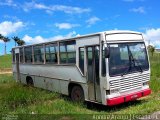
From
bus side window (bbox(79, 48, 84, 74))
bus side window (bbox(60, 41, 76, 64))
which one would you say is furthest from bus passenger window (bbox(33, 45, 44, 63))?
bus side window (bbox(79, 48, 84, 74))

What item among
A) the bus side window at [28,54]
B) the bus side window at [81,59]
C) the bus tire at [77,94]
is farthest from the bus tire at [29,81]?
the bus side window at [81,59]

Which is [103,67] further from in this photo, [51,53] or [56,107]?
[51,53]

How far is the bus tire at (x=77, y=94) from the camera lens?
13.1m

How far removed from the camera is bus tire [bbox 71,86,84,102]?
516 inches

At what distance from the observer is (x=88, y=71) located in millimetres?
12578

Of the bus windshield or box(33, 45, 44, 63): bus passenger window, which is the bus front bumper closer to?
the bus windshield

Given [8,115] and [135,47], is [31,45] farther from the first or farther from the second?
[8,115]

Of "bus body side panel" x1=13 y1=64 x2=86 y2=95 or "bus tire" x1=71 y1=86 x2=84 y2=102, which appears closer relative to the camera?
"bus tire" x1=71 y1=86 x2=84 y2=102

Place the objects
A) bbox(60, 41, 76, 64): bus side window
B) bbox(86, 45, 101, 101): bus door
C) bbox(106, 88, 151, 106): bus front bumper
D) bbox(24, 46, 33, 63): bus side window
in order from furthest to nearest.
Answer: bbox(24, 46, 33, 63): bus side window
bbox(60, 41, 76, 64): bus side window
bbox(86, 45, 101, 101): bus door
bbox(106, 88, 151, 106): bus front bumper

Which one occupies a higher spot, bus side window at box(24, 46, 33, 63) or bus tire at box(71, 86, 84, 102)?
bus side window at box(24, 46, 33, 63)

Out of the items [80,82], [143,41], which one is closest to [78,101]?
[80,82]

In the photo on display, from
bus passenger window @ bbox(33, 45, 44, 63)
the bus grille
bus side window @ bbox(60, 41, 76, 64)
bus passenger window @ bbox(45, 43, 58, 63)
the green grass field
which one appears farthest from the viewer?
bus passenger window @ bbox(33, 45, 44, 63)

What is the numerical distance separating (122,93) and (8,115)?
13.6ft

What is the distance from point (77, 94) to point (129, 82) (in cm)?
251
